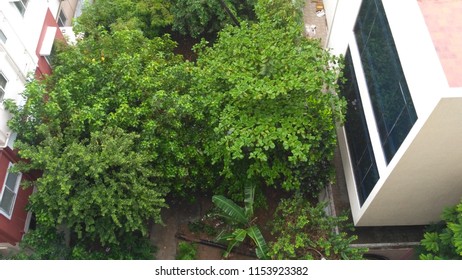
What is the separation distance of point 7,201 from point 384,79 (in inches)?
491

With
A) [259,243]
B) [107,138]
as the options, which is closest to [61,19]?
[107,138]

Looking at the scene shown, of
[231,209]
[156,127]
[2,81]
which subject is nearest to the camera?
[2,81]

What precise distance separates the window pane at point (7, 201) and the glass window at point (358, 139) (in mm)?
11857

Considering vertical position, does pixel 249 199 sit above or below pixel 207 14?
below

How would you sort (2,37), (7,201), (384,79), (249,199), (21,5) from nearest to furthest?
(384,79), (2,37), (7,201), (249,199), (21,5)

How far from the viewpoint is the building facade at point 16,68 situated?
1343cm

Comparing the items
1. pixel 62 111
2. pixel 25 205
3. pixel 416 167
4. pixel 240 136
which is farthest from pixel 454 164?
pixel 25 205

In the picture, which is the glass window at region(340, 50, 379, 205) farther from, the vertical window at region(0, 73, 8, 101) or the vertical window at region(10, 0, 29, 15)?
the vertical window at region(10, 0, 29, 15)

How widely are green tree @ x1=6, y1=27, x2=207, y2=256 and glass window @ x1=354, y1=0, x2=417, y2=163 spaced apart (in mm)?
5849

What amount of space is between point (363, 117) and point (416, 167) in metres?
3.13

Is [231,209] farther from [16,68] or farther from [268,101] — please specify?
[16,68]

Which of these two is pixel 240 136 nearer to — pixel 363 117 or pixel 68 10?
pixel 363 117

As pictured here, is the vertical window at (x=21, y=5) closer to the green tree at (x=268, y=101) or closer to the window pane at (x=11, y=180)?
the window pane at (x=11, y=180)

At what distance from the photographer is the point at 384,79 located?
1191 centimetres
